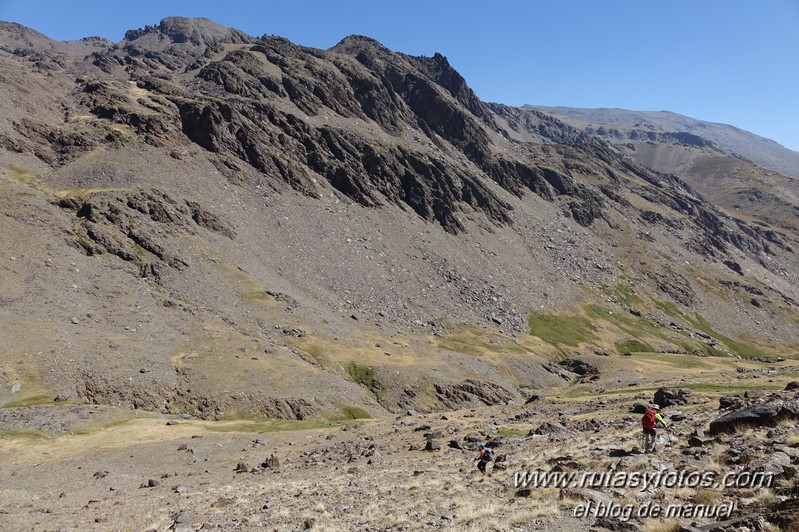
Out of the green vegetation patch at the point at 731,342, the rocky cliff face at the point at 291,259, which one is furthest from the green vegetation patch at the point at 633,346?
the green vegetation patch at the point at 731,342

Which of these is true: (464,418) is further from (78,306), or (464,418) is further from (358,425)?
(78,306)

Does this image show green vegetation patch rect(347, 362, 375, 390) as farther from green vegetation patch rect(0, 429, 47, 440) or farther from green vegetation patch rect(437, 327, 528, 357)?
green vegetation patch rect(0, 429, 47, 440)

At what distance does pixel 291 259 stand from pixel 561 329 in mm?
74924

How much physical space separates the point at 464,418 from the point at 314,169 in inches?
4290

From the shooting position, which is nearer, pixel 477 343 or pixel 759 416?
pixel 759 416

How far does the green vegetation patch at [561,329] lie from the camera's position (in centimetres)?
11931

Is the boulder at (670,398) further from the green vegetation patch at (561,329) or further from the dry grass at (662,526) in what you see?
the green vegetation patch at (561,329)

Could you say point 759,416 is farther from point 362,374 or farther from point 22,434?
point 22,434

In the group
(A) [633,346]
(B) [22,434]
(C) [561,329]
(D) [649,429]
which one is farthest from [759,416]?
(A) [633,346]

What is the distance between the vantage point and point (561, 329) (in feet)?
414

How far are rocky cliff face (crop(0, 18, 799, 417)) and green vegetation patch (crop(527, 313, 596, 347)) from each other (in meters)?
1.11

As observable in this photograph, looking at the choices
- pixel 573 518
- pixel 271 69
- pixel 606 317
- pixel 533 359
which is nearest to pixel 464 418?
pixel 573 518

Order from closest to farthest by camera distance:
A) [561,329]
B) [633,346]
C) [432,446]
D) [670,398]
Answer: [432,446], [670,398], [561,329], [633,346]

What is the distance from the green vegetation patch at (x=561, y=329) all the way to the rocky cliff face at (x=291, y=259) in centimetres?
111
